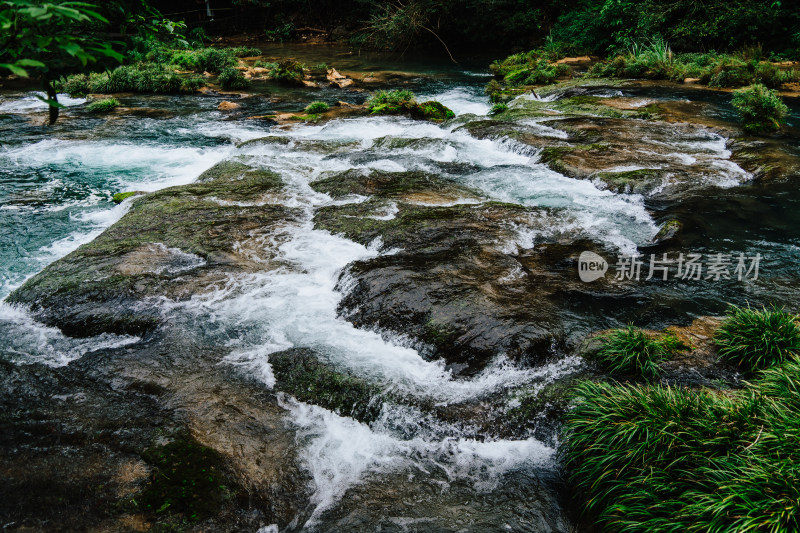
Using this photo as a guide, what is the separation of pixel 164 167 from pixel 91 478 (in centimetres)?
1046

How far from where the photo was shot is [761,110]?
1199 centimetres

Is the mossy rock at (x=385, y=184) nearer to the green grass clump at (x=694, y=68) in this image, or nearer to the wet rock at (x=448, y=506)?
the wet rock at (x=448, y=506)

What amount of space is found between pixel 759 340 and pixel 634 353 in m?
1.33

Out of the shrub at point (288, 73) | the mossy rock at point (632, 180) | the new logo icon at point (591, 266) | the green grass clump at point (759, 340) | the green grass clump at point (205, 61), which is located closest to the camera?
the green grass clump at point (759, 340)

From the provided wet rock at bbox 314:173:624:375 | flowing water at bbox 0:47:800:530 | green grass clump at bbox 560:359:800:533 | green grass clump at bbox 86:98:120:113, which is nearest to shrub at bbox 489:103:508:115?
flowing water at bbox 0:47:800:530

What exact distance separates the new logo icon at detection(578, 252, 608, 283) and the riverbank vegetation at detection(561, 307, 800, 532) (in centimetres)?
235

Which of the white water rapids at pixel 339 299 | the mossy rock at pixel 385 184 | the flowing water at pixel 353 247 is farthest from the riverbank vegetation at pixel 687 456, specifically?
the mossy rock at pixel 385 184

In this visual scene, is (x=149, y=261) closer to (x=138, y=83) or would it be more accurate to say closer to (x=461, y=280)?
(x=461, y=280)

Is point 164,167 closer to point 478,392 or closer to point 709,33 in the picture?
point 478,392

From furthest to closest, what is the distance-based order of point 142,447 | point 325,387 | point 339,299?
point 339,299 → point 325,387 → point 142,447

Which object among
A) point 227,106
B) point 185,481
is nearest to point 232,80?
point 227,106

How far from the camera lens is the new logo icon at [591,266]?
22.2 ft

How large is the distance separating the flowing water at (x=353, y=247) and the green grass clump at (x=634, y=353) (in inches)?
14.6

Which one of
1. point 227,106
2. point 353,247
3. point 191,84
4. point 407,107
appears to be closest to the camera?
point 353,247
